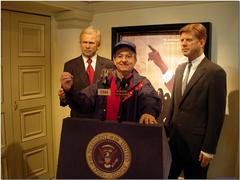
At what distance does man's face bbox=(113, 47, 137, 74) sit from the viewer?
52.6 inches

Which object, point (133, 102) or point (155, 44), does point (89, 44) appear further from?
point (155, 44)

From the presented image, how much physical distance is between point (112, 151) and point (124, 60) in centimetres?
45

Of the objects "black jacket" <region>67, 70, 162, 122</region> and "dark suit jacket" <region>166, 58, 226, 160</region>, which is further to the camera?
"dark suit jacket" <region>166, 58, 226, 160</region>

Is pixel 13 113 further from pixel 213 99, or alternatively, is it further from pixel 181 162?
pixel 213 99

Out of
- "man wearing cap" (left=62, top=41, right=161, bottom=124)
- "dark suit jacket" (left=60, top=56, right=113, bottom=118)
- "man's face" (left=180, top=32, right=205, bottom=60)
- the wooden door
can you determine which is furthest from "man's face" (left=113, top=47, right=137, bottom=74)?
the wooden door

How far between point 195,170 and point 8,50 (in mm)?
1599

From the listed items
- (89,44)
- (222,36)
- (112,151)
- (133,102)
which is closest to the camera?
(112,151)

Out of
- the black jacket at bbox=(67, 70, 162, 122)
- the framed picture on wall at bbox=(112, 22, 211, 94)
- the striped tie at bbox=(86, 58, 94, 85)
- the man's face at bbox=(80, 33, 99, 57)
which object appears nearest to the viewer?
the black jacket at bbox=(67, 70, 162, 122)

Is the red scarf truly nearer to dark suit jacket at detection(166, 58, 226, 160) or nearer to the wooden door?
dark suit jacket at detection(166, 58, 226, 160)

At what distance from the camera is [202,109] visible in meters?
1.74

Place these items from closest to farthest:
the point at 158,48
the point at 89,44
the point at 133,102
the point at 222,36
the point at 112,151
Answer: the point at 112,151 → the point at 133,102 → the point at 89,44 → the point at 222,36 → the point at 158,48

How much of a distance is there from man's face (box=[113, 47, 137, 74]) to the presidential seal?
1.25 ft

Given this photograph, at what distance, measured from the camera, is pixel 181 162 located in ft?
6.20

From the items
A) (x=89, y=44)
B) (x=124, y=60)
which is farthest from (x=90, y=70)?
(x=124, y=60)
